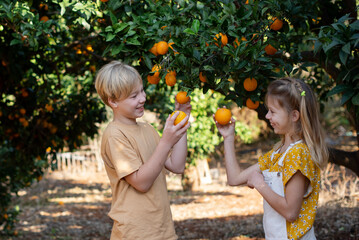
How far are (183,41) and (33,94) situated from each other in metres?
2.58

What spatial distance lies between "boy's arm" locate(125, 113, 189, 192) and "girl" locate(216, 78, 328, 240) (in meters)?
0.39

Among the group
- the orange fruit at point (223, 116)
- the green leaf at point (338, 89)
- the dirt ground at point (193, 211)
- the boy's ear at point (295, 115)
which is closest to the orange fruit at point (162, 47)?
the orange fruit at point (223, 116)

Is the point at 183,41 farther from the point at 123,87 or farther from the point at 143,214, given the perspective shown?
the point at 143,214

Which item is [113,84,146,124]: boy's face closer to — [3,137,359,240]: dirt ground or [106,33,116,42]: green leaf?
[106,33,116,42]: green leaf

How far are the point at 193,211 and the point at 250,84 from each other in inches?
218

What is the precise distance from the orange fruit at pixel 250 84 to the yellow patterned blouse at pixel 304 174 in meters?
0.35

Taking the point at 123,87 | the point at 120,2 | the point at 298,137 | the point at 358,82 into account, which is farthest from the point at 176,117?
the point at 120,2

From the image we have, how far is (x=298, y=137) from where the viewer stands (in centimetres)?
171

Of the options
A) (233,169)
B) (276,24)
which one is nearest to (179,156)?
(233,169)

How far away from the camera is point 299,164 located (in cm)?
158

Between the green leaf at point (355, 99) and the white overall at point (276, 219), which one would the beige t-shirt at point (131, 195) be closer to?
the white overall at point (276, 219)

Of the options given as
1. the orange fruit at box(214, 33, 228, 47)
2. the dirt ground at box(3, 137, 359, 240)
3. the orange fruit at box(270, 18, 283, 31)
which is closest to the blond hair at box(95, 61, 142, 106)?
the orange fruit at box(214, 33, 228, 47)

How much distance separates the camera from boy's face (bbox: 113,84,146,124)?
171 cm

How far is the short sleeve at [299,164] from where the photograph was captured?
1580 millimetres
